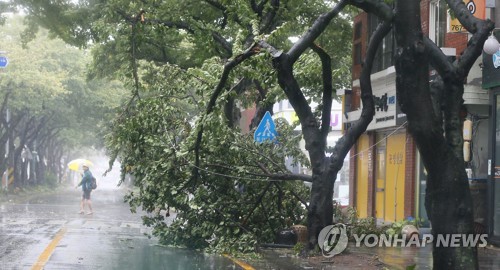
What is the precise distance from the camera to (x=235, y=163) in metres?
15.4

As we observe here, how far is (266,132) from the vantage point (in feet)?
57.1

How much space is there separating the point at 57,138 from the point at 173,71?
185 ft

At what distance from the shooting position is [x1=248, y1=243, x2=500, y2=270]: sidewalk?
41.8 feet

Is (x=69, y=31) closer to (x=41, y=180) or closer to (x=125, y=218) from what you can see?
(x=125, y=218)

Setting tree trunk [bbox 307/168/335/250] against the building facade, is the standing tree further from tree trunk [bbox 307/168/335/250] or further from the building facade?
the building facade

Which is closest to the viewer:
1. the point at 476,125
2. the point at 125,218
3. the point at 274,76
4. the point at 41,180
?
the point at 274,76

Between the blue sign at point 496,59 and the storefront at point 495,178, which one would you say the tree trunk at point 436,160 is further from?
the storefront at point 495,178

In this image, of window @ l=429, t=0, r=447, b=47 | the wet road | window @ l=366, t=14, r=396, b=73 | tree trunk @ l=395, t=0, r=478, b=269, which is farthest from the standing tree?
window @ l=429, t=0, r=447, b=47

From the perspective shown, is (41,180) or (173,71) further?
(41,180)

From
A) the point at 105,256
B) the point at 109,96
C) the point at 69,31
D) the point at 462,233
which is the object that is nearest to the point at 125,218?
the point at 69,31

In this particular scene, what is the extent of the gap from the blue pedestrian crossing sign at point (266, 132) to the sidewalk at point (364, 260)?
2708mm

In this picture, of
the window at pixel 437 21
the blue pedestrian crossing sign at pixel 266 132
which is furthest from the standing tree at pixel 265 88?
the window at pixel 437 21

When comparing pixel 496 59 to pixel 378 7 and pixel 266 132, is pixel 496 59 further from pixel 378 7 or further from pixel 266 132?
pixel 378 7

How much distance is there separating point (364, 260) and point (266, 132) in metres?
4.83
